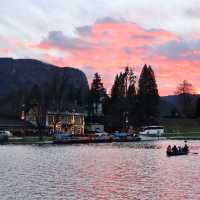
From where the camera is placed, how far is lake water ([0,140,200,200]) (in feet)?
139

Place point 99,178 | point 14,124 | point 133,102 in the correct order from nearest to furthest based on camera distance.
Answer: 1. point 99,178
2. point 14,124
3. point 133,102

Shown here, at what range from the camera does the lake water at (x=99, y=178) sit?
42438 mm

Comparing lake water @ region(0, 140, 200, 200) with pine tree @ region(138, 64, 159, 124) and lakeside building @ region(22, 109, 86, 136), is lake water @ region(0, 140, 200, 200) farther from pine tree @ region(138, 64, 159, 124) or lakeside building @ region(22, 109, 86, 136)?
pine tree @ region(138, 64, 159, 124)

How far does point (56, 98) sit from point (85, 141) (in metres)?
36.2

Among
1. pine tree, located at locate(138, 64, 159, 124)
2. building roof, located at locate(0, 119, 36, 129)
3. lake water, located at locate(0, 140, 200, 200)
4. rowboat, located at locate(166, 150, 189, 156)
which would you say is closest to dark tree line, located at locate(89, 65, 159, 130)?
pine tree, located at locate(138, 64, 159, 124)

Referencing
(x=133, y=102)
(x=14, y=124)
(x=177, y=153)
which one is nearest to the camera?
(x=177, y=153)

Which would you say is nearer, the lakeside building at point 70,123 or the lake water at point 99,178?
the lake water at point 99,178

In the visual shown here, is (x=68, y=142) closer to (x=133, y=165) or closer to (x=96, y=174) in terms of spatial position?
(x=133, y=165)

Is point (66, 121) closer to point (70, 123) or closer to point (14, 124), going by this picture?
point (70, 123)

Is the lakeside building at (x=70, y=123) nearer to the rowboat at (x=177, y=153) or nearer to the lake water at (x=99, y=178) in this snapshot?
the rowboat at (x=177, y=153)

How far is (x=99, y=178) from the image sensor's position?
172ft

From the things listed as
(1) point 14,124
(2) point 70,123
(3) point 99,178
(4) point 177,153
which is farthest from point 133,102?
(3) point 99,178

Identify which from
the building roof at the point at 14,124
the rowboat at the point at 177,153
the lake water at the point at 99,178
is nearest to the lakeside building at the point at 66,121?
the building roof at the point at 14,124

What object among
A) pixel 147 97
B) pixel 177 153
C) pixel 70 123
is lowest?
pixel 177 153
